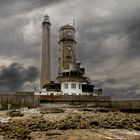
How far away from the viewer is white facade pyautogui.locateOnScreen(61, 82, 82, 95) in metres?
66.3

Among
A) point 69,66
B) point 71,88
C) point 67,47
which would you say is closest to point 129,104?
point 71,88

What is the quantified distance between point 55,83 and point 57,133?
183 ft

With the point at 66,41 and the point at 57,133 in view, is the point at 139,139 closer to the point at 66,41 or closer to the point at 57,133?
the point at 57,133

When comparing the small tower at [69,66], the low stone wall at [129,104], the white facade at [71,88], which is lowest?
the low stone wall at [129,104]

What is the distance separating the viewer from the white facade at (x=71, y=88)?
66312mm

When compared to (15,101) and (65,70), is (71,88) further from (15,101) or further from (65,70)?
(15,101)

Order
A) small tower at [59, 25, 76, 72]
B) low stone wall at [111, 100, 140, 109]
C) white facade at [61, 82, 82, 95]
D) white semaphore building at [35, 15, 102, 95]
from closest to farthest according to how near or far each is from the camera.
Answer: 1. low stone wall at [111, 100, 140, 109]
2. white facade at [61, 82, 82, 95]
3. white semaphore building at [35, 15, 102, 95]
4. small tower at [59, 25, 76, 72]

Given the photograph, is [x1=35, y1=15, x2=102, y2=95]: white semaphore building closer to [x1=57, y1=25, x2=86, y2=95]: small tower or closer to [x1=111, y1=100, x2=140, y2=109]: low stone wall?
[x1=57, y1=25, x2=86, y2=95]: small tower

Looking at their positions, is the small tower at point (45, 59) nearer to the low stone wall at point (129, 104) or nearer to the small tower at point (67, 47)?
the small tower at point (67, 47)

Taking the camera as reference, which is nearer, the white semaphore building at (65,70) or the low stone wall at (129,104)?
the low stone wall at (129,104)

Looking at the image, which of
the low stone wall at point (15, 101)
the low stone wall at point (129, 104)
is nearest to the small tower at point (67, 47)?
the low stone wall at point (129, 104)

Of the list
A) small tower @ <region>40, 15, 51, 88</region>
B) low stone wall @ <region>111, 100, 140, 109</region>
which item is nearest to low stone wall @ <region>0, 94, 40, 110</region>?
low stone wall @ <region>111, 100, 140, 109</region>

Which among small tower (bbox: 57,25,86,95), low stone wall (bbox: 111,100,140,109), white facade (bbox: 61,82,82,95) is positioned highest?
small tower (bbox: 57,25,86,95)

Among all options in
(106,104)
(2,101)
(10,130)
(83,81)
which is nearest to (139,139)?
(10,130)
